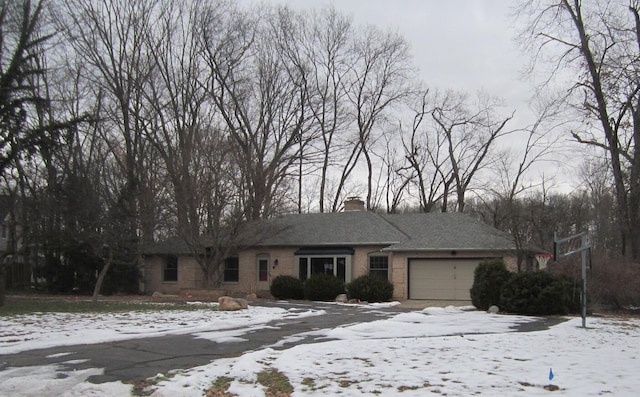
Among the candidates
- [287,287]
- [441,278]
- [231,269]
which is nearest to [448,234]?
[441,278]

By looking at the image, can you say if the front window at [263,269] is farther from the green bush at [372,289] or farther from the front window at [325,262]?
the green bush at [372,289]

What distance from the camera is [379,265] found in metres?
32.1

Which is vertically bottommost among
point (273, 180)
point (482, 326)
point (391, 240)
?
point (482, 326)

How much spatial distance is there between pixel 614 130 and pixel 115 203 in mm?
23193

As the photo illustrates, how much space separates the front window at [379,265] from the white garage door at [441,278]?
160cm

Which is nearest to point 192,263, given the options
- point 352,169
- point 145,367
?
point 352,169

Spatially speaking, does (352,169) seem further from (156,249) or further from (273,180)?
(156,249)

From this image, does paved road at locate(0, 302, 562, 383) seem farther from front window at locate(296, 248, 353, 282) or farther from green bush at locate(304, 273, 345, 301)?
front window at locate(296, 248, 353, 282)

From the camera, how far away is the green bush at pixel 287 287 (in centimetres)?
3139

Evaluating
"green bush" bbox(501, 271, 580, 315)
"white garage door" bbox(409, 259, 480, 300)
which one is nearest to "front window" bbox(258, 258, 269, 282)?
"white garage door" bbox(409, 259, 480, 300)

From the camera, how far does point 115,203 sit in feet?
96.4

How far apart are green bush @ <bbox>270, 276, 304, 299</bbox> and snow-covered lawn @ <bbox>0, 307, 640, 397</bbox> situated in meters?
14.2

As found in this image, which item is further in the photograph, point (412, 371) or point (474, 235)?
point (474, 235)

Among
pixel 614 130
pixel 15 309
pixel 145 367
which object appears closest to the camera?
pixel 145 367
